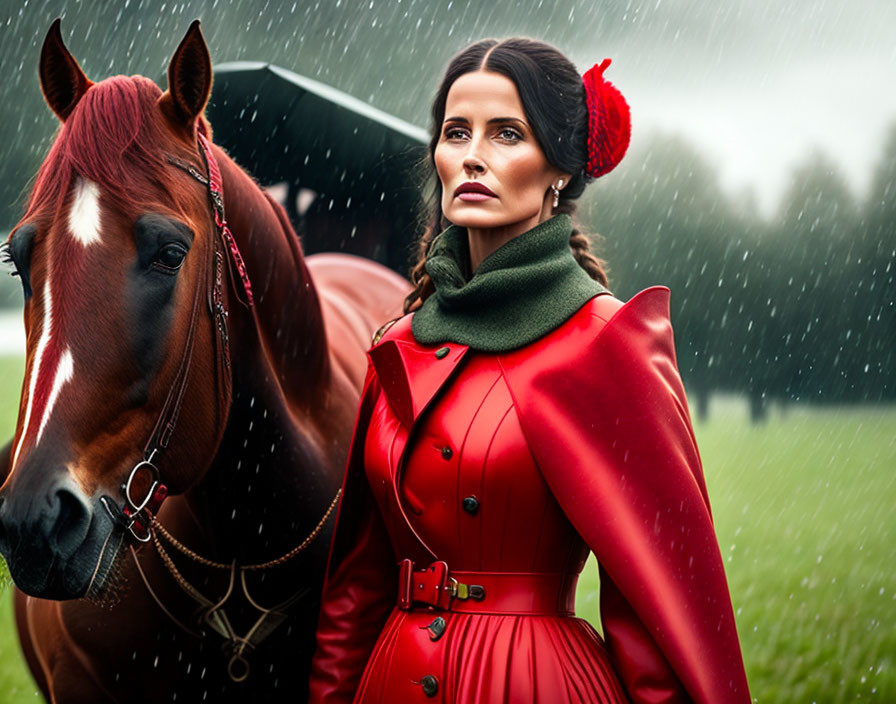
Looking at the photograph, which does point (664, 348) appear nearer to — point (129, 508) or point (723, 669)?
point (723, 669)

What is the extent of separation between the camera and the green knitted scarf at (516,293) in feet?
5.76

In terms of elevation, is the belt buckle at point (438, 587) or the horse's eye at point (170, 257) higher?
the horse's eye at point (170, 257)

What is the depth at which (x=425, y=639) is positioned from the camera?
5.65ft

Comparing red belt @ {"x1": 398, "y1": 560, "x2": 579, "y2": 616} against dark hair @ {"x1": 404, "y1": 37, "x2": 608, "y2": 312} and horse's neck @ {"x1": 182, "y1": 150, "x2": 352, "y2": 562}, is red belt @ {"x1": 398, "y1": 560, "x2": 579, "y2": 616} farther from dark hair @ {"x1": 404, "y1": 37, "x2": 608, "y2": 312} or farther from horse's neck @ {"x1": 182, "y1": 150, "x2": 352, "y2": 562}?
dark hair @ {"x1": 404, "y1": 37, "x2": 608, "y2": 312}

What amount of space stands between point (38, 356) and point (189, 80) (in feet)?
2.20

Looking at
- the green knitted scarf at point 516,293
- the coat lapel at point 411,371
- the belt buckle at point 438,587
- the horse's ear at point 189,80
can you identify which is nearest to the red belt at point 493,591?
the belt buckle at point 438,587

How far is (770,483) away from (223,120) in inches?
305

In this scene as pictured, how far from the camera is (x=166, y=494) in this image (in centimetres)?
188

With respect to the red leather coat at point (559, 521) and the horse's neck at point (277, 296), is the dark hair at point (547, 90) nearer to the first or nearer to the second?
the red leather coat at point (559, 521)

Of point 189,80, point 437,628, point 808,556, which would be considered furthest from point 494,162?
point 808,556

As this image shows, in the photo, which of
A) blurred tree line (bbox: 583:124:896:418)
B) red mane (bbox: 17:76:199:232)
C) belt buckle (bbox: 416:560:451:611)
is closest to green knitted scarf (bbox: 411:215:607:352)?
belt buckle (bbox: 416:560:451:611)

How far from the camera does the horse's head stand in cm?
162

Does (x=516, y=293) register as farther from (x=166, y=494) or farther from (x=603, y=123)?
(x=166, y=494)

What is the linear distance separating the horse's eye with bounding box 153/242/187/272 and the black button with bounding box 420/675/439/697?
91cm
